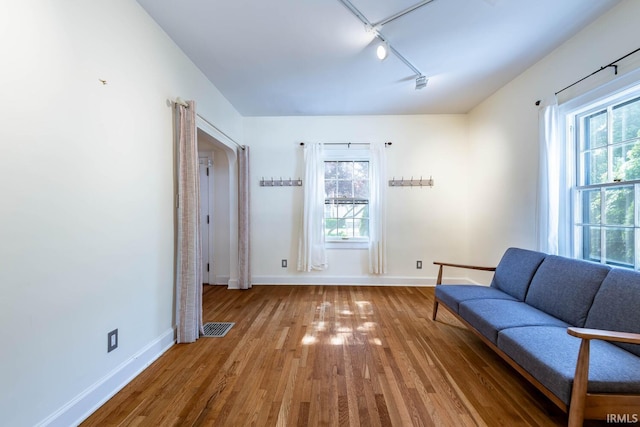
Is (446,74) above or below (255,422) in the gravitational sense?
above

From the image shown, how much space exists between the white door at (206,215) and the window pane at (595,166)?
4.77 meters

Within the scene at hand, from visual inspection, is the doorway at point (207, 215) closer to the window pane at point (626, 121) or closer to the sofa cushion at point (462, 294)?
the sofa cushion at point (462, 294)

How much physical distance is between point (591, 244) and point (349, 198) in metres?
2.85

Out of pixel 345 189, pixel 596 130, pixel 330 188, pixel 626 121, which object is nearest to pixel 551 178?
pixel 596 130

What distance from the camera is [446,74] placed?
2.94 metres

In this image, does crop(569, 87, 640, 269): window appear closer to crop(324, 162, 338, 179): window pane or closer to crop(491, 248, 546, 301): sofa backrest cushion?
crop(491, 248, 546, 301): sofa backrest cushion

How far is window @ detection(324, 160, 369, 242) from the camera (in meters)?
4.32

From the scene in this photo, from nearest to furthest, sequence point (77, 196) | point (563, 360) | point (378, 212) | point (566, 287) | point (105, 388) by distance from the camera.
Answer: point (563, 360) < point (77, 196) < point (105, 388) < point (566, 287) < point (378, 212)

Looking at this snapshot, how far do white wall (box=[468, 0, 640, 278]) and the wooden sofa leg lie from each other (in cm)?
194

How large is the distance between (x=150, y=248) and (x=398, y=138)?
374cm

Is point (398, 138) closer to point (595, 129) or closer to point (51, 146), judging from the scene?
point (595, 129)

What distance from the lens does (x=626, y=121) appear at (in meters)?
2.01

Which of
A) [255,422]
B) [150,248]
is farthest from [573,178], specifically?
[150,248]

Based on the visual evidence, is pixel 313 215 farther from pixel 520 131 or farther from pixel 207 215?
pixel 520 131
